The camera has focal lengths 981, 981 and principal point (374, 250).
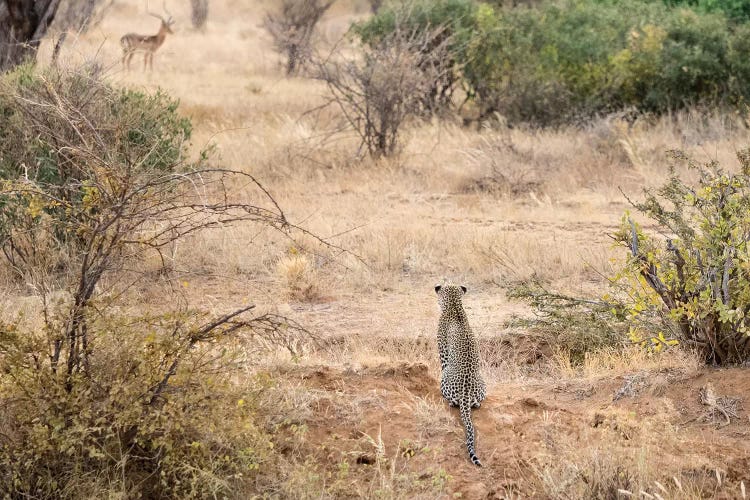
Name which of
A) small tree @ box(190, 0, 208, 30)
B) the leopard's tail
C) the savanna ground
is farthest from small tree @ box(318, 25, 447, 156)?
small tree @ box(190, 0, 208, 30)

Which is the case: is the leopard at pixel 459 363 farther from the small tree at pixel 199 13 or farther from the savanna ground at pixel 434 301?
the small tree at pixel 199 13

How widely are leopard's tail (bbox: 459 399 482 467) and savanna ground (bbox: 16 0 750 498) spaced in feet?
0.15

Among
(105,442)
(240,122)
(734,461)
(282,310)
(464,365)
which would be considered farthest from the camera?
(240,122)

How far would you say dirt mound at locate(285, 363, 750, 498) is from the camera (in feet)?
13.3

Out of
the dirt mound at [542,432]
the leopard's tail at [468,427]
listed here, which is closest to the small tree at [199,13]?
the dirt mound at [542,432]

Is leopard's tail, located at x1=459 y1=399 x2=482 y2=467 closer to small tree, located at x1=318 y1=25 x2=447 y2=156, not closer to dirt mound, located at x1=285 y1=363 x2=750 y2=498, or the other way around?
dirt mound, located at x1=285 y1=363 x2=750 y2=498

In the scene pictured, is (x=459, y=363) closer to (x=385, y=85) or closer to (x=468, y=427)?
(x=468, y=427)

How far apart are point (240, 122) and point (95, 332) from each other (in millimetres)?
10643

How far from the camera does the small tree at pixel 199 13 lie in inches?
1210

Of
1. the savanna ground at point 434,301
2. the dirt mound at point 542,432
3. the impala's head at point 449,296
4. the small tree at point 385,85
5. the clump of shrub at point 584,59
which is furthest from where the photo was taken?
the clump of shrub at point 584,59

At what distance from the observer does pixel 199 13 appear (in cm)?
3098

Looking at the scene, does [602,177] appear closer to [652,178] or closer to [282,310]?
[652,178]

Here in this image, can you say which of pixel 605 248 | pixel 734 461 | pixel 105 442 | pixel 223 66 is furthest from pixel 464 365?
pixel 223 66

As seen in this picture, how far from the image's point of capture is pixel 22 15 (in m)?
11.4
